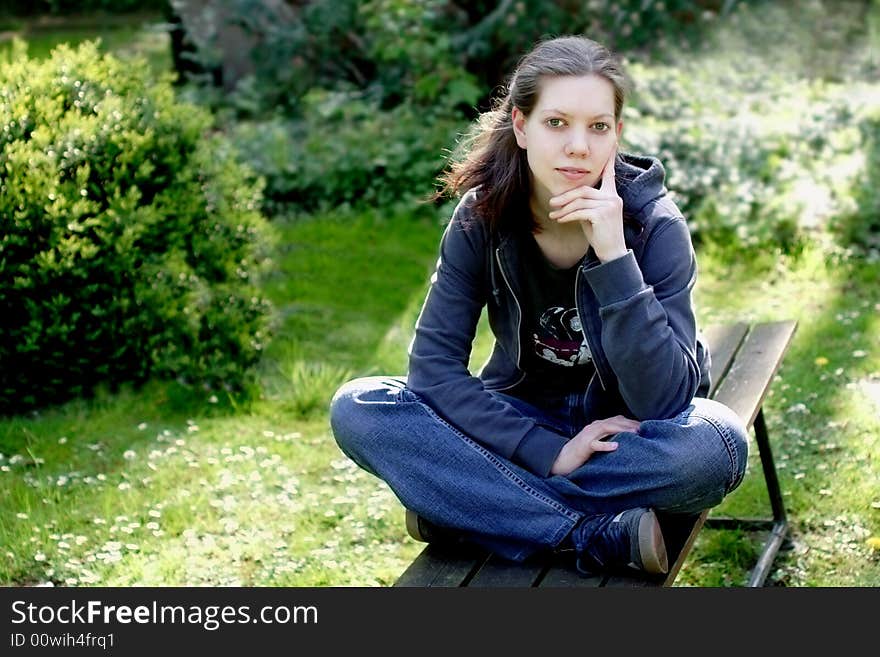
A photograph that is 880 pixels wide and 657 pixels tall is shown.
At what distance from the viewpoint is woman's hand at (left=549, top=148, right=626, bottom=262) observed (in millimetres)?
2730

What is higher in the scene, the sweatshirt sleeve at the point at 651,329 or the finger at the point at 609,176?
the finger at the point at 609,176

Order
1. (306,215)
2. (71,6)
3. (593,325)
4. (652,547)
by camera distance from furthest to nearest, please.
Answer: (71,6), (306,215), (593,325), (652,547)

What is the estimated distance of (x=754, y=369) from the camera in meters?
3.46

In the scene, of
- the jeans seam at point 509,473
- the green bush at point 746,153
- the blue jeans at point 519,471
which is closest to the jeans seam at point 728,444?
the blue jeans at point 519,471

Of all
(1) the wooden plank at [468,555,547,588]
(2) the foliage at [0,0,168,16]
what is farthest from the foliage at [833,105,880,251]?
(2) the foliage at [0,0,168,16]

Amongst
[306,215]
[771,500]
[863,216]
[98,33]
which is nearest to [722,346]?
[771,500]

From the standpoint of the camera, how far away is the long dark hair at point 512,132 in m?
2.82

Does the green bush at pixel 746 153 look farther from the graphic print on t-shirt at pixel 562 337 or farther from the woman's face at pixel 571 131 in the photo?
the woman's face at pixel 571 131

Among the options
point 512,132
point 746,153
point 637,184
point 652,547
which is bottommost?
point 746,153

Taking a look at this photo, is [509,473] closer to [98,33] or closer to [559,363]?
[559,363]

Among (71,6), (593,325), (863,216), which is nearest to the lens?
(593,325)

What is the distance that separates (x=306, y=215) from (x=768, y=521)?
12.6ft

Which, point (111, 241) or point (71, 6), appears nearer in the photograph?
point (111, 241)

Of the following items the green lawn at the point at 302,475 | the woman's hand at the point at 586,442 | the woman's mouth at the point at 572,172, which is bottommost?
the green lawn at the point at 302,475
